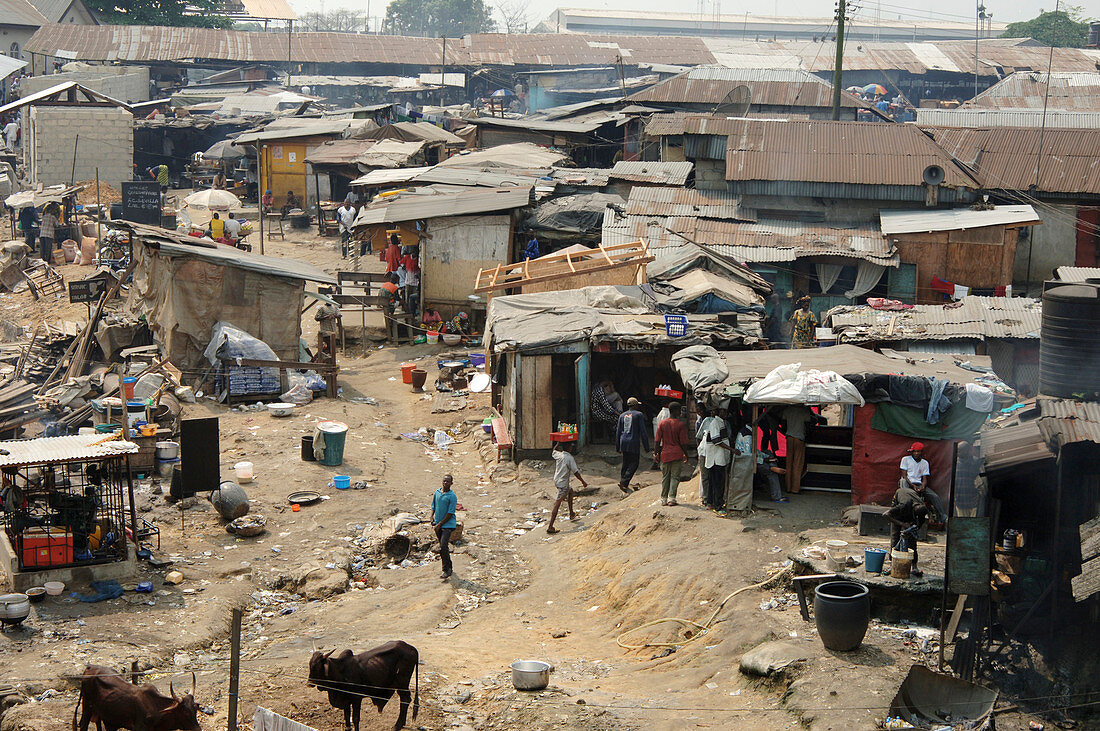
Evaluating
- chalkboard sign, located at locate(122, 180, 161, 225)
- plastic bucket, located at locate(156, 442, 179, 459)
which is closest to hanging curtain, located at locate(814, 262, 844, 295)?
plastic bucket, located at locate(156, 442, 179, 459)

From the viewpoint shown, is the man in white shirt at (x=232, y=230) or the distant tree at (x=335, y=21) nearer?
the man in white shirt at (x=232, y=230)

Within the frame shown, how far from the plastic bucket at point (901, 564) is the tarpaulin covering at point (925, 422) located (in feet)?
8.64

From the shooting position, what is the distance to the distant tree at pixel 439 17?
97.6m

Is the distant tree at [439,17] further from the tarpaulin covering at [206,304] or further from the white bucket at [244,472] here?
the white bucket at [244,472]

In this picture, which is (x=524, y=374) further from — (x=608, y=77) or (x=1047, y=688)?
(x=608, y=77)

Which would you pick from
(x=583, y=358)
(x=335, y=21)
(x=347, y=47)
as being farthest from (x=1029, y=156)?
(x=335, y=21)

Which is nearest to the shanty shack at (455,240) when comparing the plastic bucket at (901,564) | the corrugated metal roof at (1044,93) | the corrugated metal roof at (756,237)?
the corrugated metal roof at (756,237)

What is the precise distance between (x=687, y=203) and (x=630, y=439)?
11738 millimetres

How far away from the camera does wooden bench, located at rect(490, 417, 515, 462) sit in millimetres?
16312

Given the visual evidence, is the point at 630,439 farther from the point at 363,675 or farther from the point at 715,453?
the point at 363,675

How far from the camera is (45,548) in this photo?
1138cm

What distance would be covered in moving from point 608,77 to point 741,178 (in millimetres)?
35079

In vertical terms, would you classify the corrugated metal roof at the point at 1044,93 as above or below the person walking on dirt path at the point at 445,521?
above

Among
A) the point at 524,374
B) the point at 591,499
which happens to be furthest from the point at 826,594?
the point at 524,374
